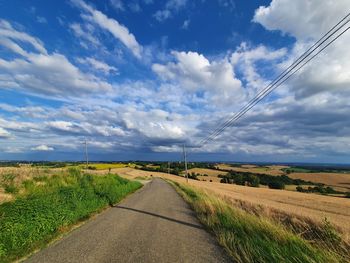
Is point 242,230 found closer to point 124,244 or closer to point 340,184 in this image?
point 124,244

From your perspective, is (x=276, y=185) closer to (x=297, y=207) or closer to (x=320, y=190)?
(x=320, y=190)

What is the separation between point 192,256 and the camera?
7.67m

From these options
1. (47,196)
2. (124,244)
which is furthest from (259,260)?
(47,196)

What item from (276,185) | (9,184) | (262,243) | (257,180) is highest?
(9,184)

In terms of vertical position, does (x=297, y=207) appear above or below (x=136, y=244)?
below

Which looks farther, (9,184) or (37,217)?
(9,184)

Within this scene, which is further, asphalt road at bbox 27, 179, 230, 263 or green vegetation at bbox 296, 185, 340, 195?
Answer: green vegetation at bbox 296, 185, 340, 195

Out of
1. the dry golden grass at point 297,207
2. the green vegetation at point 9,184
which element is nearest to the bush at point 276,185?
the dry golden grass at point 297,207

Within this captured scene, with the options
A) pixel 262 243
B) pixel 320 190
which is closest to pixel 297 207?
pixel 262 243

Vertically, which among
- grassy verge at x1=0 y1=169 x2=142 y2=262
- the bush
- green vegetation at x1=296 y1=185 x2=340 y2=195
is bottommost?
green vegetation at x1=296 y1=185 x2=340 y2=195

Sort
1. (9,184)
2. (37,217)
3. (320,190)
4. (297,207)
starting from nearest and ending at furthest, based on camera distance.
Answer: (37,217)
(9,184)
(297,207)
(320,190)

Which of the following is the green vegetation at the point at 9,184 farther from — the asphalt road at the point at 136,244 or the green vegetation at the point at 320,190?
the green vegetation at the point at 320,190

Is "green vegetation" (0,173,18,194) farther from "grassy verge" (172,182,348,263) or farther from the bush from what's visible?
the bush

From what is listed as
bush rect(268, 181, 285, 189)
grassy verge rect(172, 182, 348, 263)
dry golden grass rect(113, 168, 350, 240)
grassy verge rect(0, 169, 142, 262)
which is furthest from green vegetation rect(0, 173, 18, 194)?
bush rect(268, 181, 285, 189)
